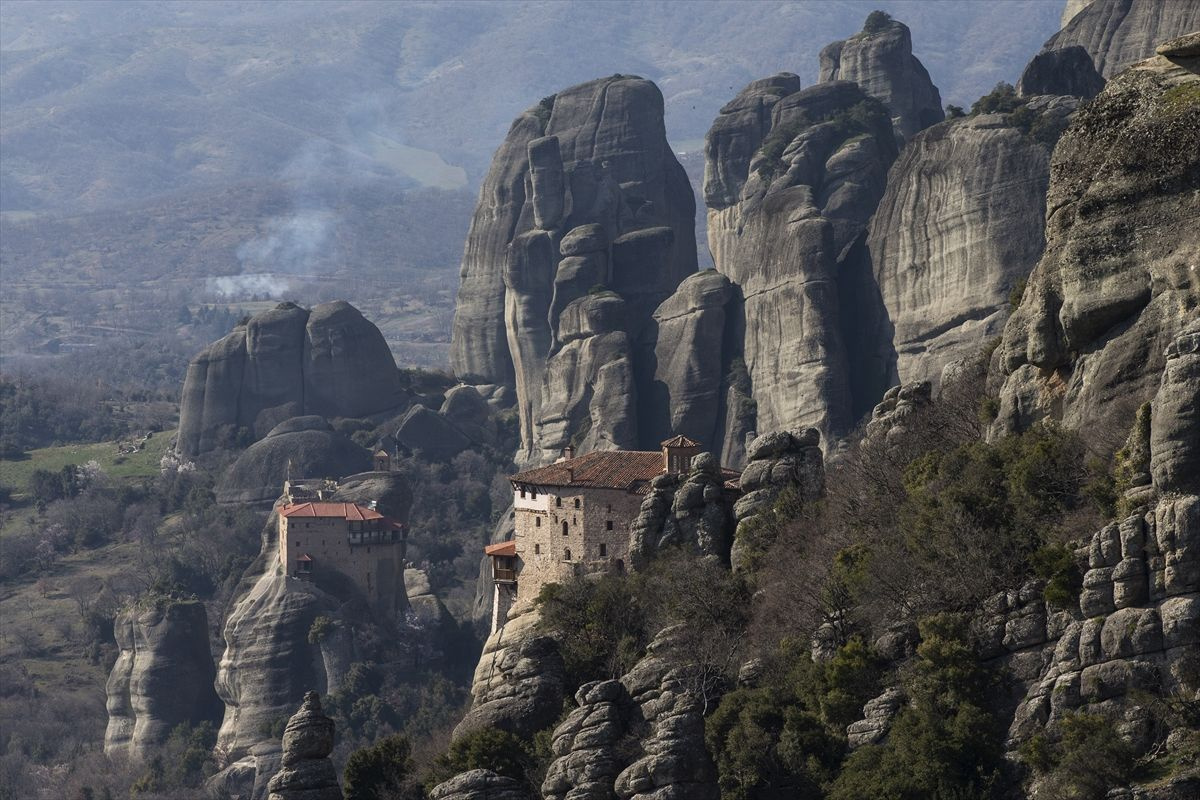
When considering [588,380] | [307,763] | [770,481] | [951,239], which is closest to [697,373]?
[588,380]

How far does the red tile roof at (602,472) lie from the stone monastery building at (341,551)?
111 ft

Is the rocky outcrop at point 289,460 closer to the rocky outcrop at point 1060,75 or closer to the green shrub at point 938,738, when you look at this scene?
the rocky outcrop at point 1060,75

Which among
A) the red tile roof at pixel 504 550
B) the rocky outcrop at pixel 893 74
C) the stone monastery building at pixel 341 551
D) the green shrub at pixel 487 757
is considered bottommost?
the green shrub at pixel 487 757

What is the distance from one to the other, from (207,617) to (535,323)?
21.9 meters

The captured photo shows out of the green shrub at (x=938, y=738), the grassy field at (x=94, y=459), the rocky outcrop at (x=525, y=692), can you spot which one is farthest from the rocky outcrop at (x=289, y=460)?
the green shrub at (x=938, y=738)

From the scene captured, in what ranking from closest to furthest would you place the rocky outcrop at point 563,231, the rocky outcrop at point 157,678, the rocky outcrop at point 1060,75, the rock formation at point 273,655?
the rocky outcrop at point 1060,75
the rock formation at point 273,655
the rocky outcrop at point 157,678
the rocky outcrop at point 563,231

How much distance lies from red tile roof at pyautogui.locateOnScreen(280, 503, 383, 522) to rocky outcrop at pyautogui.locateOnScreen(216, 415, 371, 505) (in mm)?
17766

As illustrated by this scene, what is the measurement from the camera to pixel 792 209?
3551 inches

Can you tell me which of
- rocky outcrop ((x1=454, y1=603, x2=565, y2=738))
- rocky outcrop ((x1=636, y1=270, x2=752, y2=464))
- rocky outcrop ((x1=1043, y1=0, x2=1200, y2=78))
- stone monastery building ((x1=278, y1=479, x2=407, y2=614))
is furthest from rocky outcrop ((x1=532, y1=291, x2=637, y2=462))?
rocky outcrop ((x1=454, y1=603, x2=565, y2=738))

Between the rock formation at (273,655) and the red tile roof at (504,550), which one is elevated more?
the rock formation at (273,655)

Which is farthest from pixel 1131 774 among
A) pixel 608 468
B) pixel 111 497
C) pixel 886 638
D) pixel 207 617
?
pixel 111 497

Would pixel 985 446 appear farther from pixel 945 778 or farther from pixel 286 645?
pixel 286 645

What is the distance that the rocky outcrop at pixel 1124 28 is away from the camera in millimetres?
87000

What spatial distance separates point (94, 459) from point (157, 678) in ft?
139
